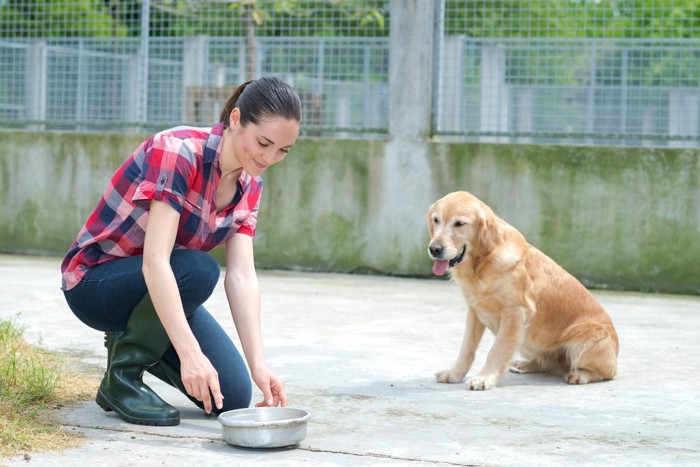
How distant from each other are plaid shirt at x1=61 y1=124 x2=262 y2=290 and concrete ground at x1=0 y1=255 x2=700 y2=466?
0.66 metres

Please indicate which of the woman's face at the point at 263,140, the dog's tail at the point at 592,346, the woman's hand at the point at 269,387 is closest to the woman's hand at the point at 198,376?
the woman's hand at the point at 269,387

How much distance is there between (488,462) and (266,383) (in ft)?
2.86

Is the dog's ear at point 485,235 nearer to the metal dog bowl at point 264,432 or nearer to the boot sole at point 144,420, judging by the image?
the metal dog bowl at point 264,432

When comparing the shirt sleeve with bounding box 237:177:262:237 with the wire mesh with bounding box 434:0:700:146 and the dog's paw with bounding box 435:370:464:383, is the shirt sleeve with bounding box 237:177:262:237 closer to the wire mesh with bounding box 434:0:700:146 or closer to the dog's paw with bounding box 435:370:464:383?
the dog's paw with bounding box 435:370:464:383

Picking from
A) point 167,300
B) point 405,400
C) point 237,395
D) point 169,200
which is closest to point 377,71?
point 405,400

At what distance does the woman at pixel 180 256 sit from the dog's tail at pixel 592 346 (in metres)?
1.85

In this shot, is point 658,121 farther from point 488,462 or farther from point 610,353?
point 488,462

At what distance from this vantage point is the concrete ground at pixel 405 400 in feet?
12.3

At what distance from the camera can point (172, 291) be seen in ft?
12.3

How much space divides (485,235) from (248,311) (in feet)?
5.27

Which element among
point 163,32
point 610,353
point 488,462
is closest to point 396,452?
point 488,462

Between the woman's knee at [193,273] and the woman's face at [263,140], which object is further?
the woman's knee at [193,273]

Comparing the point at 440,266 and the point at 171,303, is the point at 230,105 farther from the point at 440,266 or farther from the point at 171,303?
the point at 440,266

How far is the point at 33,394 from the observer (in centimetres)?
437
